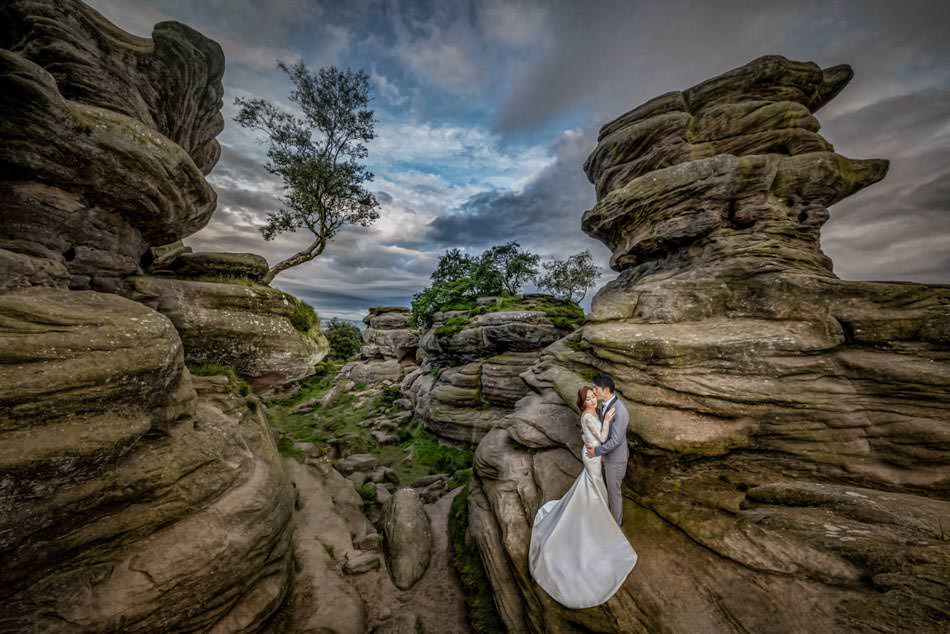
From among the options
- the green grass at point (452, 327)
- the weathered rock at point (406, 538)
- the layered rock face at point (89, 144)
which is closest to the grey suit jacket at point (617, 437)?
the weathered rock at point (406, 538)

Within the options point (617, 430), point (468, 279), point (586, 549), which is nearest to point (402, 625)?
point (586, 549)

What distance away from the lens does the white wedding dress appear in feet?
20.4

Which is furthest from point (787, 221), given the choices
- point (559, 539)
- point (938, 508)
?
point (559, 539)

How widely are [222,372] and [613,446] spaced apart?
11311 millimetres

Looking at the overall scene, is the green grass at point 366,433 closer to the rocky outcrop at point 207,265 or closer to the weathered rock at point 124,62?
the rocky outcrop at point 207,265

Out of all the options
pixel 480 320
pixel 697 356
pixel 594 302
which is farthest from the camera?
pixel 480 320

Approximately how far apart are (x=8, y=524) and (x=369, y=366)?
99.7 ft

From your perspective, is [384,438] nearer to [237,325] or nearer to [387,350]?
[237,325]

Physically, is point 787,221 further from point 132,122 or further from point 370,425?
point 370,425

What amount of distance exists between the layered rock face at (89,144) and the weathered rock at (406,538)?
10.8 metres

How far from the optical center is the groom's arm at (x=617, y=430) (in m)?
6.44

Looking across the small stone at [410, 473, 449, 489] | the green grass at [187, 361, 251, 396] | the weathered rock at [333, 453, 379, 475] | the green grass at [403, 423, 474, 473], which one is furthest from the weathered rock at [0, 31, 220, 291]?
the green grass at [403, 423, 474, 473]

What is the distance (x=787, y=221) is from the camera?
10.6 m

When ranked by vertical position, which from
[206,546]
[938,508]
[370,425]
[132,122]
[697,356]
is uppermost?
[132,122]
